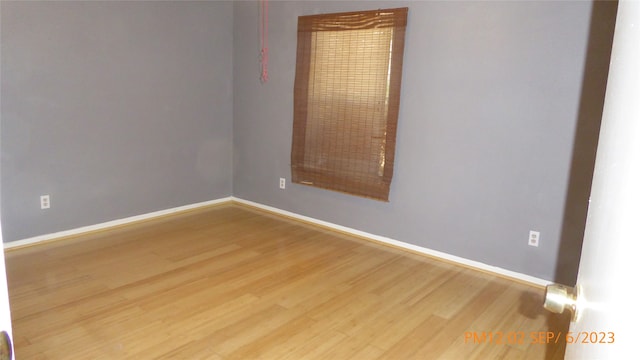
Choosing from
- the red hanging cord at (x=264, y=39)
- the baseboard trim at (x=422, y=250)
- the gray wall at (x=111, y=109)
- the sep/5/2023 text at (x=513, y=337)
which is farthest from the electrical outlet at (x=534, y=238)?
the gray wall at (x=111, y=109)

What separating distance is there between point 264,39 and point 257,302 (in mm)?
2778

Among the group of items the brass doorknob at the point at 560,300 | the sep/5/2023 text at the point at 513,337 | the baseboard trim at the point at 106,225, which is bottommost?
the sep/5/2023 text at the point at 513,337

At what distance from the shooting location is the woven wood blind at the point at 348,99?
3.44m

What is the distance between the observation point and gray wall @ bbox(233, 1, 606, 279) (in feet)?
9.11

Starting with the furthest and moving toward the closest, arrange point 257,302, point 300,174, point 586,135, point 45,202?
point 300,174 → point 45,202 → point 586,135 → point 257,302

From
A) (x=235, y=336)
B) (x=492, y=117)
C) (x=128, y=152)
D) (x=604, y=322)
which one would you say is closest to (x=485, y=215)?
(x=492, y=117)

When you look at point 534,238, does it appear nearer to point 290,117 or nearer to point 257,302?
point 257,302

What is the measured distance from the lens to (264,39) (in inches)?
169

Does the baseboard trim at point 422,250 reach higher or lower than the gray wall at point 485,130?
lower

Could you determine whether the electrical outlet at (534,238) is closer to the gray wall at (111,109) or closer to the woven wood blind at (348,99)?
the woven wood blind at (348,99)

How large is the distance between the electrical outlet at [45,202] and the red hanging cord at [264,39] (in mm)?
2213

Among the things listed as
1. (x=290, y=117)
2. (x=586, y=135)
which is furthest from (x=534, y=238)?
(x=290, y=117)

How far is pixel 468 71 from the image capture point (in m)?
3.10

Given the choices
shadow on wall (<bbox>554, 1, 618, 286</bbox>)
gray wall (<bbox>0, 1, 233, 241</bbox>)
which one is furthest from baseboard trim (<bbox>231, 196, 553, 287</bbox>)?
gray wall (<bbox>0, 1, 233, 241</bbox>)
